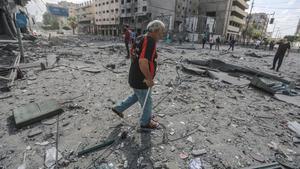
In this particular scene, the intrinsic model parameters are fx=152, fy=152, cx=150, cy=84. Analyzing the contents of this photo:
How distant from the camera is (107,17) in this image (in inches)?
2080

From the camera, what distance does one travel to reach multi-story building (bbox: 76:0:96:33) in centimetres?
6507

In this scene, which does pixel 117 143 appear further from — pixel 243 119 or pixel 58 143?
pixel 243 119

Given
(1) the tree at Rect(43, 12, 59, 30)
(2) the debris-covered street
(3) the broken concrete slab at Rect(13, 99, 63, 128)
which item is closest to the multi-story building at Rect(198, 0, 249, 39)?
(2) the debris-covered street

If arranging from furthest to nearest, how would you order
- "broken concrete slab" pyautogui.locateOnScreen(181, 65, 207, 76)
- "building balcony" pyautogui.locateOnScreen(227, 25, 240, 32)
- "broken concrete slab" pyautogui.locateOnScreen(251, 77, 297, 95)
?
"building balcony" pyautogui.locateOnScreen(227, 25, 240, 32), "broken concrete slab" pyautogui.locateOnScreen(181, 65, 207, 76), "broken concrete slab" pyautogui.locateOnScreen(251, 77, 297, 95)

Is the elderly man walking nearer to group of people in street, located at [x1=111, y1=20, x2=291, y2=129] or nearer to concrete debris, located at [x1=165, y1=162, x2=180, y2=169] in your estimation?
group of people in street, located at [x1=111, y1=20, x2=291, y2=129]

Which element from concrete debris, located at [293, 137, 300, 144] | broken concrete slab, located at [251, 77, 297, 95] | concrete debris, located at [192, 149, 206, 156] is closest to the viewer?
concrete debris, located at [192, 149, 206, 156]

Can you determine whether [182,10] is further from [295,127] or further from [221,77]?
[295,127]

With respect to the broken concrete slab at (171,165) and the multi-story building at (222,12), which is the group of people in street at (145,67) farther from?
the multi-story building at (222,12)

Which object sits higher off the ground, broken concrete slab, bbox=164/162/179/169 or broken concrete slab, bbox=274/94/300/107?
broken concrete slab, bbox=274/94/300/107

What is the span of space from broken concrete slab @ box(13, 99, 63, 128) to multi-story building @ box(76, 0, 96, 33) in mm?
67421

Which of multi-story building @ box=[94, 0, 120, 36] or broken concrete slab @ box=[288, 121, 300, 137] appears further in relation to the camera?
multi-story building @ box=[94, 0, 120, 36]

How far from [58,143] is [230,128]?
9.67 feet

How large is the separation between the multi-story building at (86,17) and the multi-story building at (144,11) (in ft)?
81.2

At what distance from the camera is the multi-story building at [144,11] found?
37.5m
